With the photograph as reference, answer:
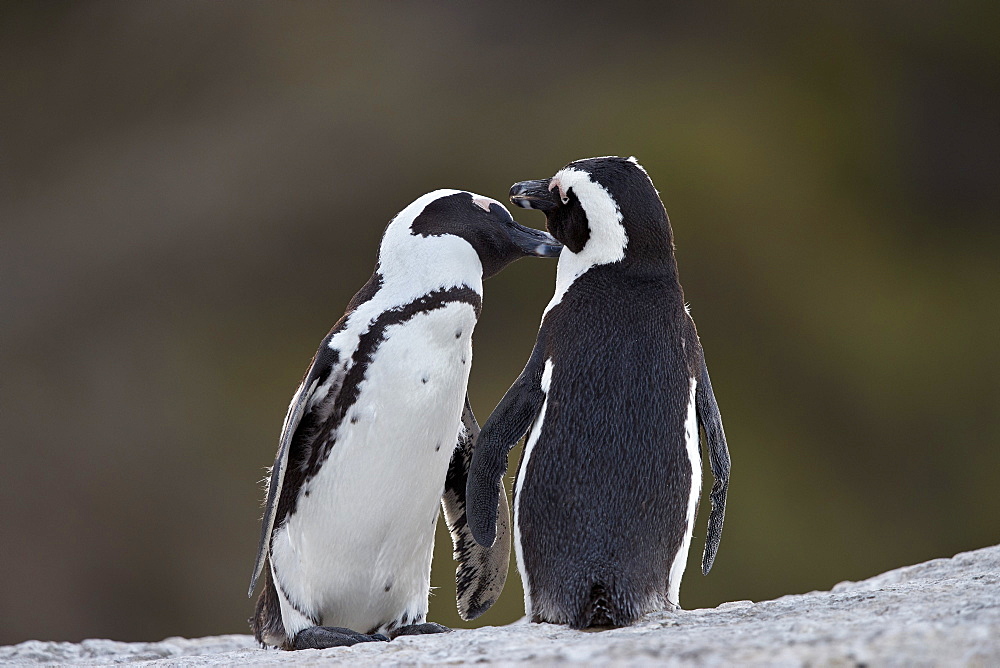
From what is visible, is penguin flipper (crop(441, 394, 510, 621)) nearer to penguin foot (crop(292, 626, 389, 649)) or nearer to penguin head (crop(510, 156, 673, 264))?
penguin foot (crop(292, 626, 389, 649))

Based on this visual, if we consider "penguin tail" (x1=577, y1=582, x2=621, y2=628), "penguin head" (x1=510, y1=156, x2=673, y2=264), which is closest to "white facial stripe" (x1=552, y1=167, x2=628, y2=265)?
"penguin head" (x1=510, y1=156, x2=673, y2=264)

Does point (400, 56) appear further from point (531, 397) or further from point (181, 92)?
point (531, 397)

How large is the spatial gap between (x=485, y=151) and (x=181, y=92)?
2.20 meters

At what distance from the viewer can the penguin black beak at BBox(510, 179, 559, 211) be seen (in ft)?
6.11

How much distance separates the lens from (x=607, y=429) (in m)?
1.68

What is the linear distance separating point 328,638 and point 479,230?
2.68ft

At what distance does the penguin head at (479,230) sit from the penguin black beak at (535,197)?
0.66ft

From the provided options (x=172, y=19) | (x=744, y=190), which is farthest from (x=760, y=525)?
(x=172, y=19)

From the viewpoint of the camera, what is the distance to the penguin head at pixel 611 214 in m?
1.76

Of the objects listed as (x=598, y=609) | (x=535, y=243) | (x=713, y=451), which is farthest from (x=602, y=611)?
(x=535, y=243)

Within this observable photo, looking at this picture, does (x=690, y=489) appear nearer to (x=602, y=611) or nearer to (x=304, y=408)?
(x=602, y=611)

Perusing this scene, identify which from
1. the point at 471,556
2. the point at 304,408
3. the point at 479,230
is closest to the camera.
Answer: the point at 304,408

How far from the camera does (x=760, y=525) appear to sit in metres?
5.88

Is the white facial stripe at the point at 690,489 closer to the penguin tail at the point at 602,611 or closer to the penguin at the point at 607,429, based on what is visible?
the penguin at the point at 607,429
